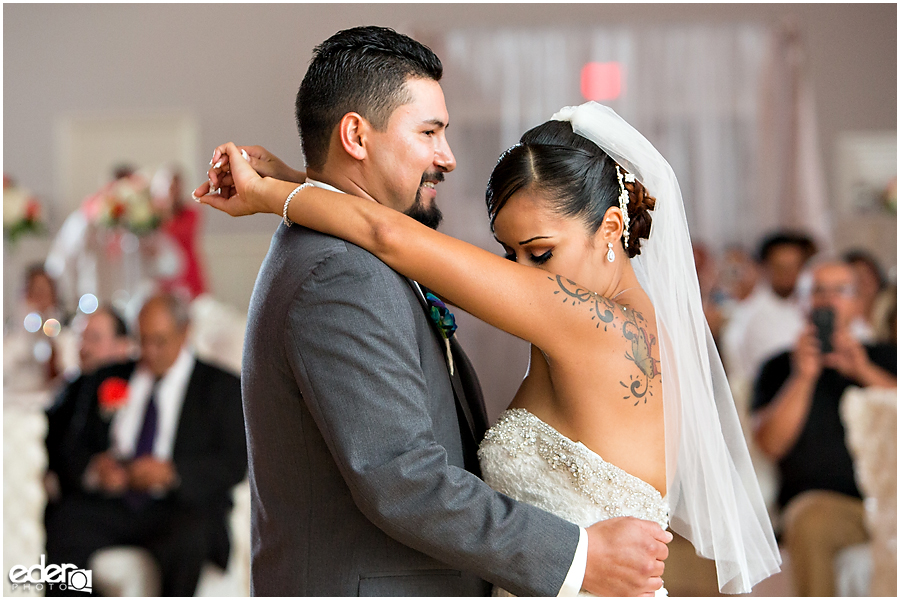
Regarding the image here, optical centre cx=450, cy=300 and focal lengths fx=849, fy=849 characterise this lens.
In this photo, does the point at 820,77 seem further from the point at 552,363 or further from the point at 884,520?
the point at 552,363

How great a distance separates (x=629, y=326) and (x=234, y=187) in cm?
85

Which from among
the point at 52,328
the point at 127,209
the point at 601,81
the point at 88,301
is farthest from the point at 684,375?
the point at 601,81

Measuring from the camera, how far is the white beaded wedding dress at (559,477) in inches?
67.9

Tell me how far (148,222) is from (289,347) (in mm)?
6175

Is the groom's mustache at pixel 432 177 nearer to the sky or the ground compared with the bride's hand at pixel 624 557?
nearer to the sky

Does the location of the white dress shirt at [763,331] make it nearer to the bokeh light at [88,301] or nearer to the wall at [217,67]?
the wall at [217,67]

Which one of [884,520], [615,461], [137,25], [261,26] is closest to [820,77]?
[261,26]

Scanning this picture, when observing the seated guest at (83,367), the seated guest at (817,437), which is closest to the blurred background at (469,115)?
the seated guest at (83,367)

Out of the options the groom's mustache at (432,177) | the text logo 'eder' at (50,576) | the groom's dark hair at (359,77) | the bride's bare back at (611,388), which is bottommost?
the text logo 'eder' at (50,576)

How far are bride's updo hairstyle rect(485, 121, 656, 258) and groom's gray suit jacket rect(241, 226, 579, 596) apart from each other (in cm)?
36

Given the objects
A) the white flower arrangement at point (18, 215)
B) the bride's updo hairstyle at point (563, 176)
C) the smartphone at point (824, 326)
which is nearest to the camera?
the bride's updo hairstyle at point (563, 176)

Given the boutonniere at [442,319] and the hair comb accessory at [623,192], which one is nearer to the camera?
the boutonniere at [442,319]

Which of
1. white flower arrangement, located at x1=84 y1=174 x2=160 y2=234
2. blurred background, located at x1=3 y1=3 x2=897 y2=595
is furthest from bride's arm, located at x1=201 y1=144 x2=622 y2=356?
white flower arrangement, located at x1=84 y1=174 x2=160 y2=234

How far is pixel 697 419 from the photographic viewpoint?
187 centimetres
